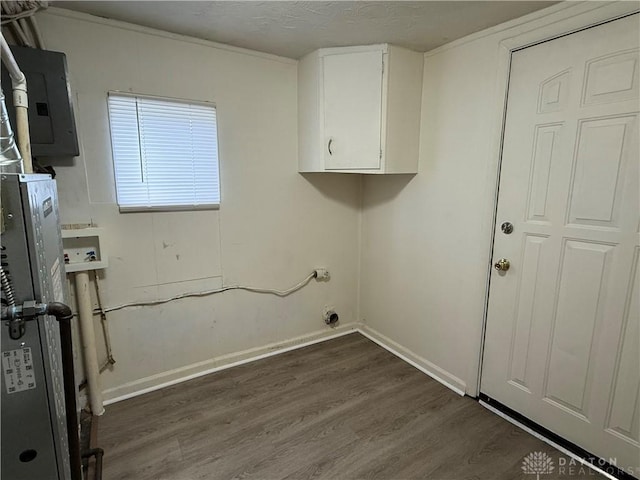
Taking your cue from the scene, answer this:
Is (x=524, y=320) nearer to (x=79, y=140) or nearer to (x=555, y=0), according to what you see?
(x=555, y=0)

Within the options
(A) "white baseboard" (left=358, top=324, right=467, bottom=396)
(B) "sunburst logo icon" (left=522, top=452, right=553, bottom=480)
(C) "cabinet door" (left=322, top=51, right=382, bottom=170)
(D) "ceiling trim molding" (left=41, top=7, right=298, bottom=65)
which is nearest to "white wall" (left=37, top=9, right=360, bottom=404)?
(D) "ceiling trim molding" (left=41, top=7, right=298, bottom=65)

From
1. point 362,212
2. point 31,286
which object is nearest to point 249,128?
point 362,212

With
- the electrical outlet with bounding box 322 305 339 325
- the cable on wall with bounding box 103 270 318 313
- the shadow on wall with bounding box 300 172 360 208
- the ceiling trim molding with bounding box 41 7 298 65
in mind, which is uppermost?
the ceiling trim molding with bounding box 41 7 298 65

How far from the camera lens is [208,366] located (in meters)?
2.45

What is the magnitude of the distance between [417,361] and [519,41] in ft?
6.96

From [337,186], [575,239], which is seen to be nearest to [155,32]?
[337,186]

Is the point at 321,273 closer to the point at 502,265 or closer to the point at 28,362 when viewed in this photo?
the point at 502,265

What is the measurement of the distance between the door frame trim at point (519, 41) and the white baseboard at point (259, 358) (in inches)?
11.0

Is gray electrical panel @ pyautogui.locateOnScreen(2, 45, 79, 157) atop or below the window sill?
atop

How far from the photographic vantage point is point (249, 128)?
235 cm

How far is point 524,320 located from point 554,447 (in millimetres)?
651

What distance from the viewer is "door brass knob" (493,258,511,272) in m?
1.94

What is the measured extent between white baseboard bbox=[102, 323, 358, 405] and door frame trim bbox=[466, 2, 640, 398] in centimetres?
125

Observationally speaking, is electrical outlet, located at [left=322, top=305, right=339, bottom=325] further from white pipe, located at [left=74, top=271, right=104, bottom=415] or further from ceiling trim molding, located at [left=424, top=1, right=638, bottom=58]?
ceiling trim molding, located at [left=424, top=1, right=638, bottom=58]
